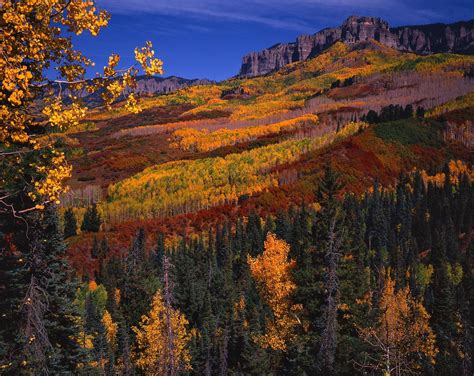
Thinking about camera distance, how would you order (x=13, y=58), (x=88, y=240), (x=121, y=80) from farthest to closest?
(x=88, y=240) → (x=121, y=80) → (x=13, y=58)

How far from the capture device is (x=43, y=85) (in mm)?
8242

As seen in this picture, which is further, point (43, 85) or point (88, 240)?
point (88, 240)

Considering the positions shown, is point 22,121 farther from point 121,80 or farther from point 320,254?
point 320,254

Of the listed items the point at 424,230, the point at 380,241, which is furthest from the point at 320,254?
the point at 424,230

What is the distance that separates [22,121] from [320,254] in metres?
28.5

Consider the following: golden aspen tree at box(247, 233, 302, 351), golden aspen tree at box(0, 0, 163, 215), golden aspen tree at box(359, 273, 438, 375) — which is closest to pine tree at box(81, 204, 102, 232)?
golden aspen tree at box(359, 273, 438, 375)

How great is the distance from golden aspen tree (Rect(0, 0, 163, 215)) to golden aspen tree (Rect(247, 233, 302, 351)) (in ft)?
91.1

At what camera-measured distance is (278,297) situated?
39.7 metres

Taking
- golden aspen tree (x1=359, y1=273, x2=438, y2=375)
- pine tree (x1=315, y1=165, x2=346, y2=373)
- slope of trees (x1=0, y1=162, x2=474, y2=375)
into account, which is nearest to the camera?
golden aspen tree (x1=359, y1=273, x2=438, y2=375)

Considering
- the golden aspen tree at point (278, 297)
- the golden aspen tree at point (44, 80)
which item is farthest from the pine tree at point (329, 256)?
the golden aspen tree at point (44, 80)

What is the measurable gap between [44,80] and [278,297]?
33888mm

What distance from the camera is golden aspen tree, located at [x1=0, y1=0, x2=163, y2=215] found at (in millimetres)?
7668

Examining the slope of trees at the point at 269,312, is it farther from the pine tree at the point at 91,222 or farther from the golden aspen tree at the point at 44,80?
the pine tree at the point at 91,222

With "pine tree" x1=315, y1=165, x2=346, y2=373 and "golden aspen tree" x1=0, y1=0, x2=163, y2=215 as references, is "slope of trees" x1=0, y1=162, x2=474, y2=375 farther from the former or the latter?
"golden aspen tree" x1=0, y1=0, x2=163, y2=215
